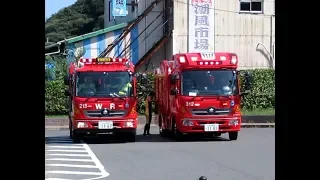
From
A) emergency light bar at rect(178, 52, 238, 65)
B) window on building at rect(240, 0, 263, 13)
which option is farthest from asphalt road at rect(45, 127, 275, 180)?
window on building at rect(240, 0, 263, 13)

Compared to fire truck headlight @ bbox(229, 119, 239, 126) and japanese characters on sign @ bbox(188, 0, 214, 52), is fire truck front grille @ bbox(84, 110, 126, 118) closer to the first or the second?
fire truck headlight @ bbox(229, 119, 239, 126)

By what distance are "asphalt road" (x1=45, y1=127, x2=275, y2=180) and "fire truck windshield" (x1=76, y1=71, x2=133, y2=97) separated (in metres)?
1.65

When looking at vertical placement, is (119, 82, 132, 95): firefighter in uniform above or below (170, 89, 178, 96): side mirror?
above

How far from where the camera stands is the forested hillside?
5734 cm

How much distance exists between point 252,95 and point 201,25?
453cm

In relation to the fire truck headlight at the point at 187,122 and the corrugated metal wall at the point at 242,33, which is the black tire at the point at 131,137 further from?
the corrugated metal wall at the point at 242,33

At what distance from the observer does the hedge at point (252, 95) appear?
31.6m

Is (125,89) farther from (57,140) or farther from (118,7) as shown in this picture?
(118,7)

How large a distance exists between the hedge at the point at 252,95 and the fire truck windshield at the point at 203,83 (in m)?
11.1

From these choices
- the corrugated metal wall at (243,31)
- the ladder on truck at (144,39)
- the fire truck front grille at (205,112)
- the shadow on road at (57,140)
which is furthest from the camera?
the ladder on truck at (144,39)

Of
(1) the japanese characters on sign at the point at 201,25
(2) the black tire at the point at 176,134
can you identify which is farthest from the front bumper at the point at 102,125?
(1) the japanese characters on sign at the point at 201,25
